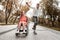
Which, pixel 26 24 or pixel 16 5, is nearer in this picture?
pixel 26 24

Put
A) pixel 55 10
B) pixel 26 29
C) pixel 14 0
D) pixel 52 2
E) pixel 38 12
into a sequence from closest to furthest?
pixel 26 29, pixel 38 12, pixel 55 10, pixel 52 2, pixel 14 0

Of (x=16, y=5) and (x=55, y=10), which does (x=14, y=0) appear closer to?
(x=16, y=5)

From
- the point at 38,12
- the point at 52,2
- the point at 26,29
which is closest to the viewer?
the point at 26,29

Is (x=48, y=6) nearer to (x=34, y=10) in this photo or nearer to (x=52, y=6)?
A: (x=52, y=6)

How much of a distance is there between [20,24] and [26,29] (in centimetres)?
61

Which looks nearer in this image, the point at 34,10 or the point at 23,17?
the point at 23,17

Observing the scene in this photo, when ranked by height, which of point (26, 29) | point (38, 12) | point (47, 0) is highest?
point (47, 0)

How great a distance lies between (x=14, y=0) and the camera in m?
59.9

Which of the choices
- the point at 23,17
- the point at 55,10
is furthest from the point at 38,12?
the point at 55,10

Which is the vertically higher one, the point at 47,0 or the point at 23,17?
the point at 47,0

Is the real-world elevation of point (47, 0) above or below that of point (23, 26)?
above

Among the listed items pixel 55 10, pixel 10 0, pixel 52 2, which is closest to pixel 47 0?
pixel 52 2

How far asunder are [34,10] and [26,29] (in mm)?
2888

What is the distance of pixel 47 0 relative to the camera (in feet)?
187
